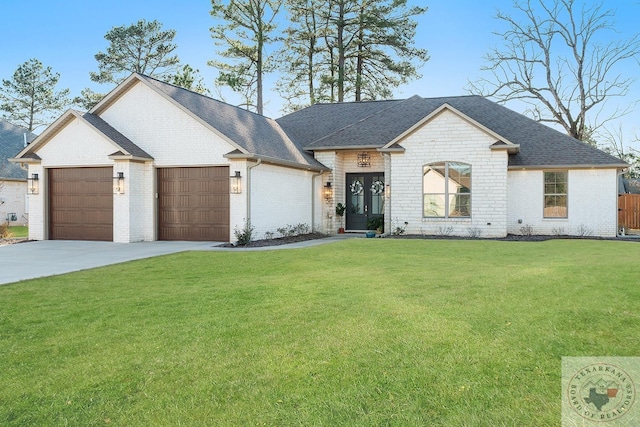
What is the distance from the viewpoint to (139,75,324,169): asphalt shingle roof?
16.7m

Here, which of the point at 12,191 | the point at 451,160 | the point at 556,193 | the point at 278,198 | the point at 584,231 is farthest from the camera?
the point at 12,191

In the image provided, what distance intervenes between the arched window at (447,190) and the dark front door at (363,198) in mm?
2536

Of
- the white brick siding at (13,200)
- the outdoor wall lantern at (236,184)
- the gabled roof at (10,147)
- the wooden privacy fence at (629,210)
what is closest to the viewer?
the outdoor wall lantern at (236,184)

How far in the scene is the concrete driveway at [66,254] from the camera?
34.1 feet

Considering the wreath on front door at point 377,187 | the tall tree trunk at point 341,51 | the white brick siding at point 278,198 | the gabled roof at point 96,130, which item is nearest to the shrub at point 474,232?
the wreath on front door at point 377,187

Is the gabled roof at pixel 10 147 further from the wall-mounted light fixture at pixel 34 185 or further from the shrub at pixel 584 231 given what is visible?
the shrub at pixel 584 231

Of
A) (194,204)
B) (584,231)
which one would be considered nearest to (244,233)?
(194,204)

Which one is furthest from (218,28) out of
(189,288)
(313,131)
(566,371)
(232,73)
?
(566,371)

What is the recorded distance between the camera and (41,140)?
17516mm

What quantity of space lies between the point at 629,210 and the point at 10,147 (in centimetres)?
3250

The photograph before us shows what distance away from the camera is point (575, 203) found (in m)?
18.6

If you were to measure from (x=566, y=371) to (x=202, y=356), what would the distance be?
3.07 m

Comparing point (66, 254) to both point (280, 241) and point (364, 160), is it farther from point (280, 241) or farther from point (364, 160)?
point (364, 160)

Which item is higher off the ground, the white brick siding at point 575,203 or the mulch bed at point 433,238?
the white brick siding at point 575,203
